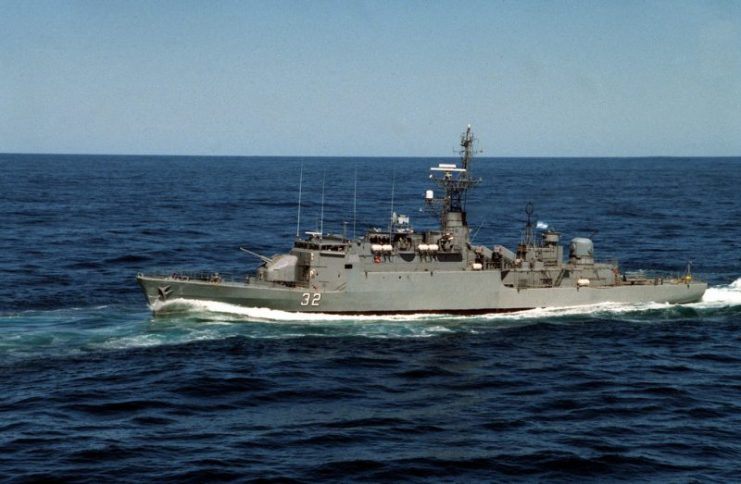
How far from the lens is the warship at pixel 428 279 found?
46.1 m

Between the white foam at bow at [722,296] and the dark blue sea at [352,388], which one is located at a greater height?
the white foam at bow at [722,296]

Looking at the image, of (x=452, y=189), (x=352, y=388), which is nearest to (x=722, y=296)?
(x=452, y=189)

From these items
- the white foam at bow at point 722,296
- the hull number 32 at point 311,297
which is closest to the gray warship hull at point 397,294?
the hull number 32 at point 311,297

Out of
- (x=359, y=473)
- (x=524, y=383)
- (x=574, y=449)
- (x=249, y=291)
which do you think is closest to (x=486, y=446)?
(x=574, y=449)

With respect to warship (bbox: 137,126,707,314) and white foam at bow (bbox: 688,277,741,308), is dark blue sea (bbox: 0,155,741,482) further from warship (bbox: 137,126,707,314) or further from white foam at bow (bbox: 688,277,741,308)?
warship (bbox: 137,126,707,314)

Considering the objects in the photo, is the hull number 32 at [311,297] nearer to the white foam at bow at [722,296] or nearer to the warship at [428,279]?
the warship at [428,279]

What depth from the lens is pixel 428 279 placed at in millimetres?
47125

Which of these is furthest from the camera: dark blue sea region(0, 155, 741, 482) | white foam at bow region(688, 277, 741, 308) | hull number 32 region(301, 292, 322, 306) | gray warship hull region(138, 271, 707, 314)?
white foam at bow region(688, 277, 741, 308)

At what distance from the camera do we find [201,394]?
3462cm

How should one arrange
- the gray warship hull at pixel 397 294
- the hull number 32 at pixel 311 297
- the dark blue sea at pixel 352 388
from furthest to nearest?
the hull number 32 at pixel 311 297 → the gray warship hull at pixel 397 294 → the dark blue sea at pixel 352 388

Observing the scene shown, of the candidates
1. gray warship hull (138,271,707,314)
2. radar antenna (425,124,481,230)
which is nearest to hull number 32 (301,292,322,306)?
gray warship hull (138,271,707,314)

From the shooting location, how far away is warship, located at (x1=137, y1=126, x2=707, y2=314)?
46094 millimetres

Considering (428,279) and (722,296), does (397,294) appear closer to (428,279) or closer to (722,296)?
(428,279)

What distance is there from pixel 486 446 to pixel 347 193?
11310cm
